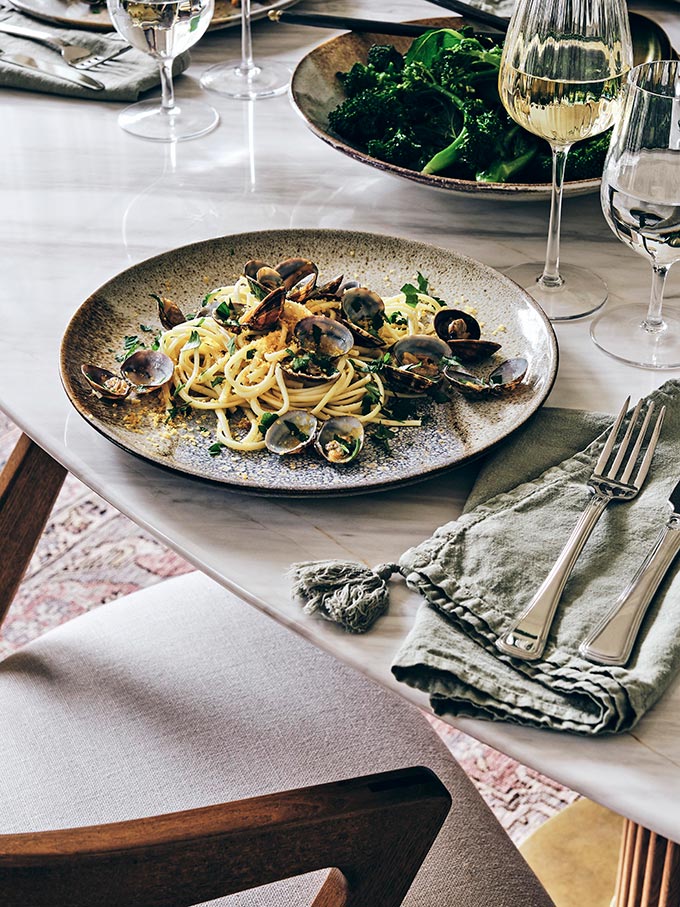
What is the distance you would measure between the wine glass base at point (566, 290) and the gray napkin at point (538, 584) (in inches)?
8.0

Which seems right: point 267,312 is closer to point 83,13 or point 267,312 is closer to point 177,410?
point 177,410

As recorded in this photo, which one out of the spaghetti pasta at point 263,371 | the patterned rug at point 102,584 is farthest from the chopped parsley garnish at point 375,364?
the patterned rug at point 102,584

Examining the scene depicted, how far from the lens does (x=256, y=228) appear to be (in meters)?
1.29

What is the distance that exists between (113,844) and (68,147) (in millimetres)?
1065

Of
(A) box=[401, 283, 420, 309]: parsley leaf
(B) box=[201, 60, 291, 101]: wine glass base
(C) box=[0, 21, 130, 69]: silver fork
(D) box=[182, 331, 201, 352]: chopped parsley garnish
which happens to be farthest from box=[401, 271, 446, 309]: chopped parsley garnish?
(C) box=[0, 21, 130, 69]: silver fork

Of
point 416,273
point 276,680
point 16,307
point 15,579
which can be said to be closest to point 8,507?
point 15,579

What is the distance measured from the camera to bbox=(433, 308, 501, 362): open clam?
3.25ft

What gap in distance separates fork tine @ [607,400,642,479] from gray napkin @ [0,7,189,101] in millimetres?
962

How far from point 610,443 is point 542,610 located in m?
0.21

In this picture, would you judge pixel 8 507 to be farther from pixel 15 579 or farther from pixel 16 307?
pixel 16 307

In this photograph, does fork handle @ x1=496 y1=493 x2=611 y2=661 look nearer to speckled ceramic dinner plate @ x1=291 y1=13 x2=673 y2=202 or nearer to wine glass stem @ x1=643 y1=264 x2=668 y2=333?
wine glass stem @ x1=643 y1=264 x2=668 y2=333

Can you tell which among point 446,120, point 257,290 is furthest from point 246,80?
point 257,290

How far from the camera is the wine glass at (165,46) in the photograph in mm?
1336

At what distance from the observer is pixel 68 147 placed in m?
1.47
